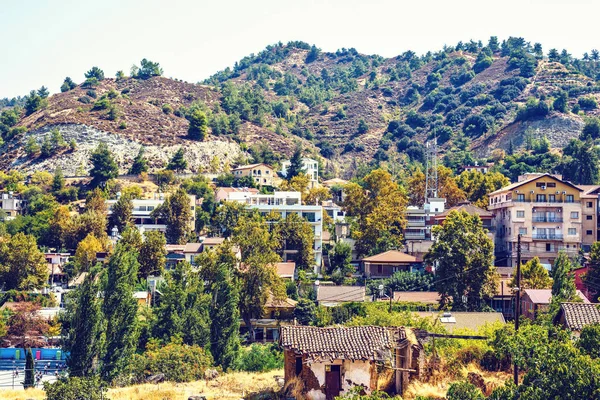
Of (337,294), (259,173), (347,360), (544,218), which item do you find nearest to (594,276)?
(544,218)

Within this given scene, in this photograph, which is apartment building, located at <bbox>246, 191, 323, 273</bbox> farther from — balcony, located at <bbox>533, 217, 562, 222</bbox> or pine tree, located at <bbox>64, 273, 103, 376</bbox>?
pine tree, located at <bbox>64, 273, 103, 376</bbox>

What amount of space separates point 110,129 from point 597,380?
112116 millimetres

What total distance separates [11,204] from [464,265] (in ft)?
190

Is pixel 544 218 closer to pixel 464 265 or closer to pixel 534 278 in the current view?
pixel 534 278

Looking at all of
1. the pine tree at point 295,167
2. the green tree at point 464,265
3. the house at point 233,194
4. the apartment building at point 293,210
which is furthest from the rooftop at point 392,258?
the pine tree at point 295,167

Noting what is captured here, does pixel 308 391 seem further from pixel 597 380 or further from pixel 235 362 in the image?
pixel 235 362

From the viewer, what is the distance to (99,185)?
104812mm

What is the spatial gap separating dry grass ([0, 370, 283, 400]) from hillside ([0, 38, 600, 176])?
79.1 m

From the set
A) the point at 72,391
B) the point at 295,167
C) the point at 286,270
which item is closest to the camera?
the point at 72,391

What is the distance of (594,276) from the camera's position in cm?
5844

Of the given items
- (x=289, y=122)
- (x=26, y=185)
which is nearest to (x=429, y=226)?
(x=26, y=185)

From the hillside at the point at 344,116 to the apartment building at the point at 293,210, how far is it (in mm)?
26451

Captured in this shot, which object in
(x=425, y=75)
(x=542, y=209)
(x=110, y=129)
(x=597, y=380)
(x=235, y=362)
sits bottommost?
(x=235, y=362)

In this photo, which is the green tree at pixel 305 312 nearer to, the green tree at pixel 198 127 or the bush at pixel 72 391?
the bush at pixel 72 391
